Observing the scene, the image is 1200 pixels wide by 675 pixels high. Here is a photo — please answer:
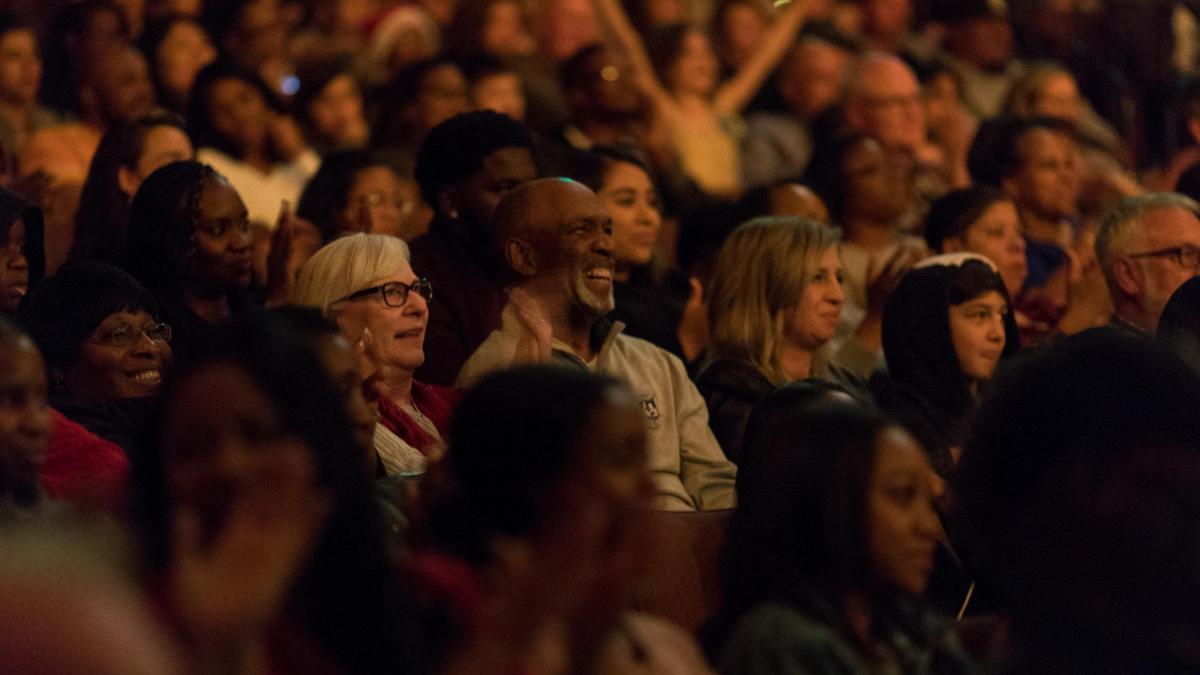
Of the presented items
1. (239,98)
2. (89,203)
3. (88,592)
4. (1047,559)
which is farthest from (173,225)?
(88,592)

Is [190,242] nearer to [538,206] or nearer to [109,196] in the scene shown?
[109,196]

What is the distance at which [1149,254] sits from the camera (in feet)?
20.6

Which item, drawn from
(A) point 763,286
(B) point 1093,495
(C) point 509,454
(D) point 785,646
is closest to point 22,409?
(C) point 509,454

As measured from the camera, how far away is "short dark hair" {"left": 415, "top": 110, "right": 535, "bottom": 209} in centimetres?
610

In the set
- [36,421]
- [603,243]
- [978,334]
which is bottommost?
[978,334]

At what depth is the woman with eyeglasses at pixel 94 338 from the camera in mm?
4648

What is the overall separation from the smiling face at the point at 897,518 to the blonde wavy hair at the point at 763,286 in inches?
88.1

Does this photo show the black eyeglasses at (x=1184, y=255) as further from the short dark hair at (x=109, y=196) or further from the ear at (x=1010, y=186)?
the short dark hair at (x=109, y=196)

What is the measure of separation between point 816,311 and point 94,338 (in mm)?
2105

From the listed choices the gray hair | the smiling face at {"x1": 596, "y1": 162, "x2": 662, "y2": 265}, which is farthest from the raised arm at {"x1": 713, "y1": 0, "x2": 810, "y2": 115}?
the gray hair

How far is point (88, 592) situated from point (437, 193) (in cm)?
445

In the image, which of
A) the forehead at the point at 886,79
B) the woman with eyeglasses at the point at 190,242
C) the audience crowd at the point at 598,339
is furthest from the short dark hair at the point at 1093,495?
the forehead at the point at 886,79

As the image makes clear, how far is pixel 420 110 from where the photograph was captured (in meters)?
7.44

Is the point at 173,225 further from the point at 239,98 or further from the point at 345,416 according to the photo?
the point at 345,416
